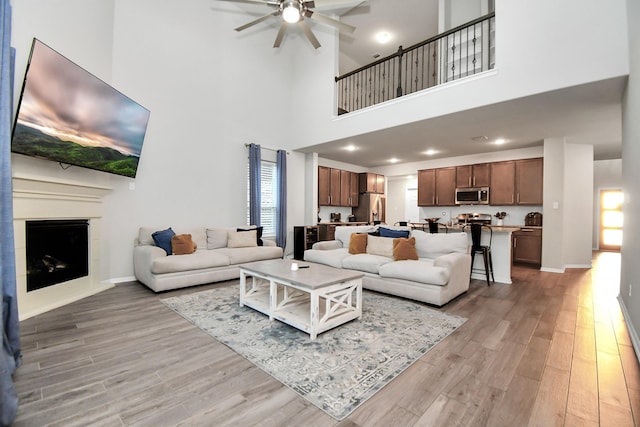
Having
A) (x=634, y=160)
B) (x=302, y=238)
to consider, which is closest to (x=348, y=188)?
(x=302, y=238)

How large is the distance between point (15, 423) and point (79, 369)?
528 mm

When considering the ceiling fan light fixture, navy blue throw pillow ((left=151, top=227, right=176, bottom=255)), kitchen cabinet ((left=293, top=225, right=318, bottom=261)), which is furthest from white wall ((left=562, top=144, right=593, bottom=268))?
navy blue throw pillow ((left=151, top=227, right=176, bottom=255))

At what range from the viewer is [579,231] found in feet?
19.9

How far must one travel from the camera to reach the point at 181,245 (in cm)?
439

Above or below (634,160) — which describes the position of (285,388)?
below

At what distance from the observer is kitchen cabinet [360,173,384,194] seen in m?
8.45

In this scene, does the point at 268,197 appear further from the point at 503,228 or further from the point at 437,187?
the point at 503,228

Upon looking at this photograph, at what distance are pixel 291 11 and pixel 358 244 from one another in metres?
3.40

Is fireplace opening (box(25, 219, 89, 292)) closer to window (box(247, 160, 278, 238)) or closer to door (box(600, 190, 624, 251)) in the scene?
window (box(247, 160, 278, 238))

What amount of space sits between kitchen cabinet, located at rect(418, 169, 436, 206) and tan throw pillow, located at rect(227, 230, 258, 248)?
4.89 m

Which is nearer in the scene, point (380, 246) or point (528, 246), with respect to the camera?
point (380, 246)

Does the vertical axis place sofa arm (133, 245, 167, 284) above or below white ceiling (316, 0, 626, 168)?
below

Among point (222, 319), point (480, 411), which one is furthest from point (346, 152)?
point (480, 411)

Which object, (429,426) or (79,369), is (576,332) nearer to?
(429,426)
